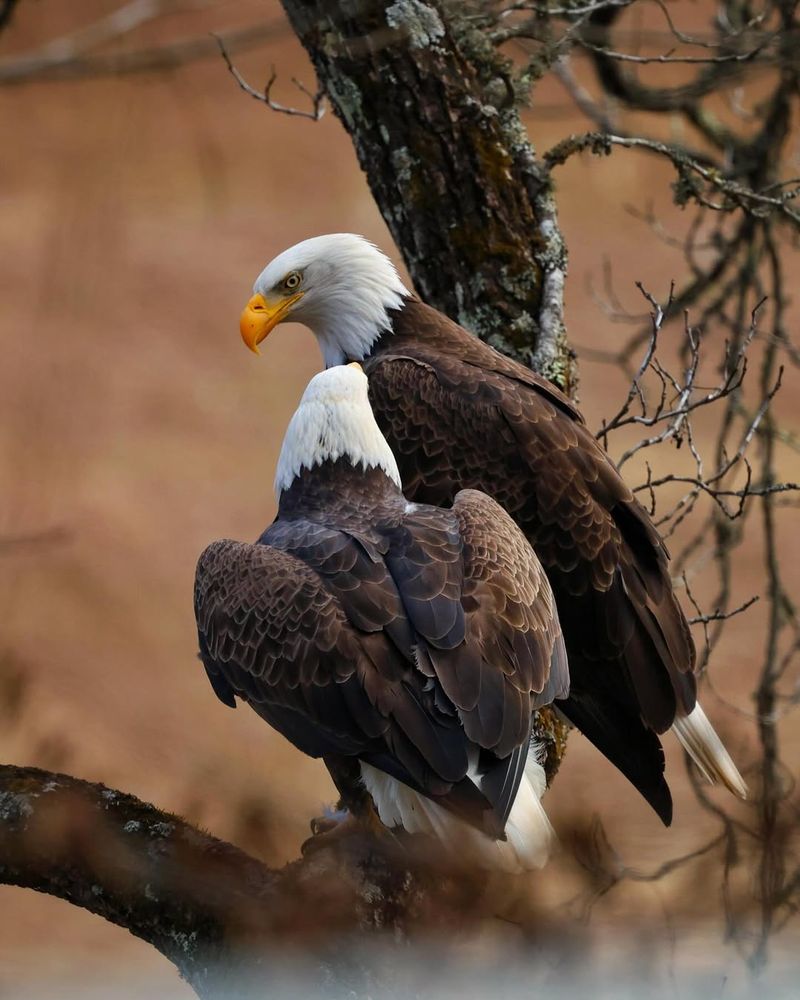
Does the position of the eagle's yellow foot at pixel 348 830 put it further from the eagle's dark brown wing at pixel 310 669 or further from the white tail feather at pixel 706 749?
the white tail feather at pixel 706 749

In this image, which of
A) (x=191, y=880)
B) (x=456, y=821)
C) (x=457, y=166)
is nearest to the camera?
(x=191, y=880)

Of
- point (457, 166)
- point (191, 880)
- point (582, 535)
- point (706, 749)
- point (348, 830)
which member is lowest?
point (191, 880)

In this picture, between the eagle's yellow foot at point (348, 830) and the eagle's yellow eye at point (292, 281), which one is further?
the eagle's yellow eye at point (292, 281)

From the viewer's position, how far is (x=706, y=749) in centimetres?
309

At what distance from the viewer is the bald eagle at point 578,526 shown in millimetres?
3070

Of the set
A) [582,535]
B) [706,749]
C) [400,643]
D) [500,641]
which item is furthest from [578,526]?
[400,643]

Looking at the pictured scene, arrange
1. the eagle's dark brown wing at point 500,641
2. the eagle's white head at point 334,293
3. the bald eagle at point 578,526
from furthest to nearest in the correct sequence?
1. the eagle's white head at point 334,293
2. the bald eagle at point 578,526
3. the eagle's dark brown wing at point 500,641

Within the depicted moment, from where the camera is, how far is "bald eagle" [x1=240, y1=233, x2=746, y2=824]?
121 inches

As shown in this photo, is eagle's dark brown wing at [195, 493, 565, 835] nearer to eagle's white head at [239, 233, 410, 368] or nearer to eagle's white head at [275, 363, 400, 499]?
eagle's white head at [275, 363, 400, 499]

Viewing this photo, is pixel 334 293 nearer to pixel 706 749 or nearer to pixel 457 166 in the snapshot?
pixel 457 166

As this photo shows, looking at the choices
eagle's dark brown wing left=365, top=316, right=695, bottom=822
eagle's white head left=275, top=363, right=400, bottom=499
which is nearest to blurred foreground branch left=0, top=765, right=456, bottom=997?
eagle's white head left=275, top=363, right=400, bottom=499

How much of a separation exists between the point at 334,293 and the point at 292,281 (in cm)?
11

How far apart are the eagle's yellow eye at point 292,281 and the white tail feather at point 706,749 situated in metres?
1.38

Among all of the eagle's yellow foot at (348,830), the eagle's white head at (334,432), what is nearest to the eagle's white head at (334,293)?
the eagle's white head at (334,432)
